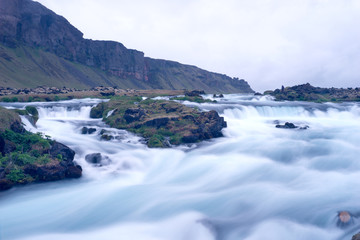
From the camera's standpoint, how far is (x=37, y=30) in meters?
107

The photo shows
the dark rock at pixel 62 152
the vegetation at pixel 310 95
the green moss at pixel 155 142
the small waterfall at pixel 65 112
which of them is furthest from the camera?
the vegetation at pixel 310 95

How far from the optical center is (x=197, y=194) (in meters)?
11.8

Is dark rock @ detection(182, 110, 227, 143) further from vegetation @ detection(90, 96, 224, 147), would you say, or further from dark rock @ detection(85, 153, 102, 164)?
dark rock @ detection(85, 153, 102, 164)

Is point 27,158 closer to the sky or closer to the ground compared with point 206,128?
closer to the ground

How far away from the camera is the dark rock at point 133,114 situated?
2228 cm

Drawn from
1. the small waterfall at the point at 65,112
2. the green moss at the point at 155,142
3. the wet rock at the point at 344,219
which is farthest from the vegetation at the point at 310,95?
the wet rock at the point at 344,219

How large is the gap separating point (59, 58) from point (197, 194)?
368 feet

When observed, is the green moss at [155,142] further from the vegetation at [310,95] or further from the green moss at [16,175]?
the vegetation at [310,95]

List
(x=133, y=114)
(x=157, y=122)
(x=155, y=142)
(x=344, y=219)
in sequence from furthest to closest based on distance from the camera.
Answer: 1. (x=133, y=114)
2. (x=157, y=122)
3. (x=155, y=142)
4. (x=344, y=219)

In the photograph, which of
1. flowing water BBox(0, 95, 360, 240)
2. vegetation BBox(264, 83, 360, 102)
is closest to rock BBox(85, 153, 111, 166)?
flowing water BBox(0, 95, 360, 240)

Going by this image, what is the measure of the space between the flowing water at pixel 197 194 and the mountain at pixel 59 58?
2619 inches

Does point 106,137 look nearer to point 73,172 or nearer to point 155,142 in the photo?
point 155,142

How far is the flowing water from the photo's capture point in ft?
29.3

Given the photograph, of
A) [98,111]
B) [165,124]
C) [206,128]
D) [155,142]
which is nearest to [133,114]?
[165,124]
